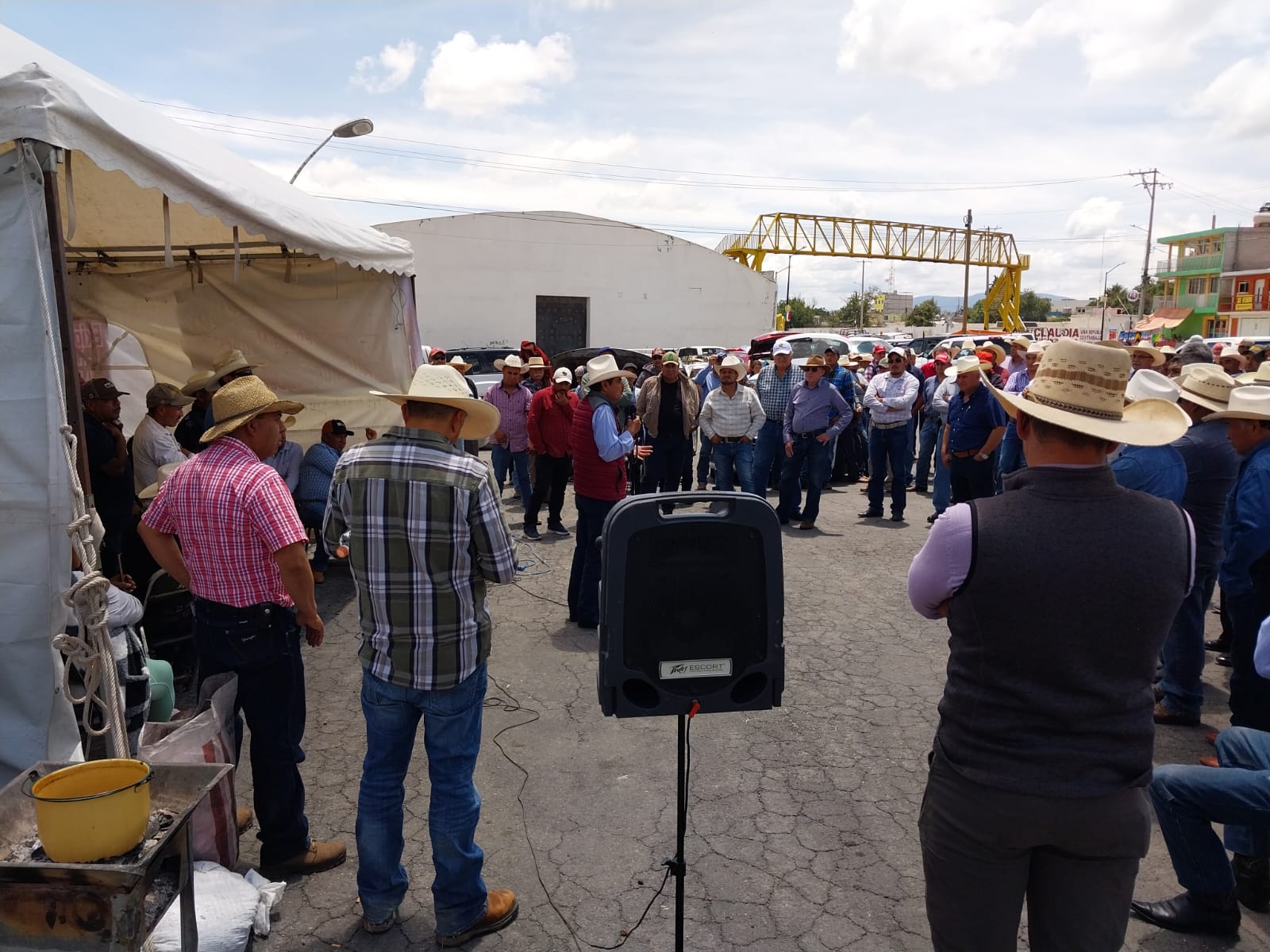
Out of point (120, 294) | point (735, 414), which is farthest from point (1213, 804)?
point (120, 294)

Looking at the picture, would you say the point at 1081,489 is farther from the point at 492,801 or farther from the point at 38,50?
the point at 38,50

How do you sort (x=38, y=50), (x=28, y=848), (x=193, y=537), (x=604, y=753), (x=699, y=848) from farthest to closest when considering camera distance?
(x=38, y=50) → (x=604, y=753) → (x=699, y=848) → (x=193, y=537) → (x=28, y=848)

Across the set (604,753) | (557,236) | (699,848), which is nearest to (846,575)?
(604,753)

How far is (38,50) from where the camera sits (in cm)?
470

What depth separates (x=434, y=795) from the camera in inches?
119

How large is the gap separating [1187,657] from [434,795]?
3.96 m

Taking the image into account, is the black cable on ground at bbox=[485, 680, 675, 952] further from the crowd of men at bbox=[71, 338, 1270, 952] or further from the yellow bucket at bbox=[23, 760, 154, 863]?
the yellow bucket at bbox=[23, 760, 154, 863]

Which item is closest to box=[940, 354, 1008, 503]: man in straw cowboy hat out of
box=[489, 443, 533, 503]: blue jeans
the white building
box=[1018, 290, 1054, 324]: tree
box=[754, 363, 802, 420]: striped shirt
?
box=[754, 363, 802, 420]: striped shirt

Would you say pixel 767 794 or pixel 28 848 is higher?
pixel 28 848

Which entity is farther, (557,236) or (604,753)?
(557,236)

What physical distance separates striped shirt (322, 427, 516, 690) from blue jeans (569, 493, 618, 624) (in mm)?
3025

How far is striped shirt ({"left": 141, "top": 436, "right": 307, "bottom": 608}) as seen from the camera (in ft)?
10.5

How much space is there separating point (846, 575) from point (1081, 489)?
5.76m

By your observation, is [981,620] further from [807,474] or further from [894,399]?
[894,399]
